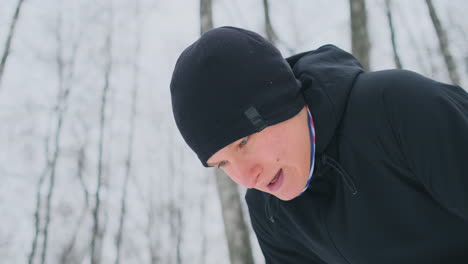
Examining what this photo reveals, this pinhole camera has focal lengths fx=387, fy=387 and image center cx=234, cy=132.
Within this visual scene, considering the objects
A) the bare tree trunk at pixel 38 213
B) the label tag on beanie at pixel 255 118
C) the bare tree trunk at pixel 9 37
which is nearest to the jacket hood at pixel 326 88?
the label tag on beanie at pixel 255 118

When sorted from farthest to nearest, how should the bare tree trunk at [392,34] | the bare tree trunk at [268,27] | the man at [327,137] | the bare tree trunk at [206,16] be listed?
the bare tree trunk at [392,34] → the bare tree trunk at [268,27] → the bare tree trunk at [206,16] → the man at [327,137]

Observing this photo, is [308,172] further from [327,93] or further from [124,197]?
[124,197]

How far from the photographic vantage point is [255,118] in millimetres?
1304

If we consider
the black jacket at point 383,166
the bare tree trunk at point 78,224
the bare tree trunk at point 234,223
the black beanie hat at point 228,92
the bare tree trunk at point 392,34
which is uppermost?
the black beanie hat at point 228,92

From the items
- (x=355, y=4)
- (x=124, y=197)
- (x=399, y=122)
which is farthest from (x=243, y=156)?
(x=124, y=197)

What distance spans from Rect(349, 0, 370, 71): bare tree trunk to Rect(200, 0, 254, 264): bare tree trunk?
5.50 feet

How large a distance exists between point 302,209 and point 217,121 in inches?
20.8

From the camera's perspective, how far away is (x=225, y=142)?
1315 mm

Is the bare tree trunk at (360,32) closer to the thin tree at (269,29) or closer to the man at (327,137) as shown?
the thin tree at (269,29)

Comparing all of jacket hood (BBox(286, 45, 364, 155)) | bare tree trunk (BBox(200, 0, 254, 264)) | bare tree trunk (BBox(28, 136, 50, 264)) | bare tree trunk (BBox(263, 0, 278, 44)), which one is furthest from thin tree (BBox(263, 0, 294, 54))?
bare tree trunk (BBox(28, 136, 50, 264))

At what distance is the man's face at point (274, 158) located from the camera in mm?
1307

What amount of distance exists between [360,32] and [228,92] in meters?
2.93

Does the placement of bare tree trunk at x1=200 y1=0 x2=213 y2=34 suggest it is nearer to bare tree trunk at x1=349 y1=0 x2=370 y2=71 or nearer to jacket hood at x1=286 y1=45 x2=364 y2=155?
bare tree trunk at x1=349 y1=0 x2=370 y2=71

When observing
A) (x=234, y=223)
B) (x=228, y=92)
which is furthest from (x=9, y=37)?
(x=228, y=92)
